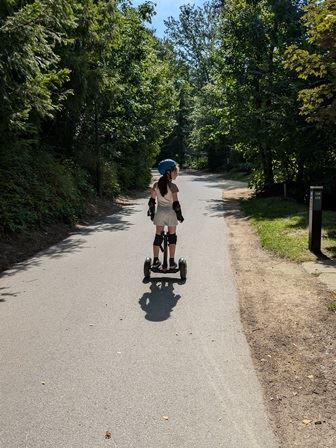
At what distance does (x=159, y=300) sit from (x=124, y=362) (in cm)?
208

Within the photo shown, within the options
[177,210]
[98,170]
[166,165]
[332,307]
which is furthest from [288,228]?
[98,170]

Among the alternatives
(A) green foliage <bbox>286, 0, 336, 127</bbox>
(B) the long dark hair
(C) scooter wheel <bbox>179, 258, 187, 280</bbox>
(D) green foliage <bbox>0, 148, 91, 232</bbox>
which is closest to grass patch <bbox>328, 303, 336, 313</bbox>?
(C) scooter wheel <bbox>179, 258, 187, 280</bbox>

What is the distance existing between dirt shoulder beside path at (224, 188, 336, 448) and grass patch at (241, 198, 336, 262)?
0.79m

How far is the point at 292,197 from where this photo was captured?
1952 centimetres

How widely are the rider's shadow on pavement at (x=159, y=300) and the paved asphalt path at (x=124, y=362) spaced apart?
0.02 m

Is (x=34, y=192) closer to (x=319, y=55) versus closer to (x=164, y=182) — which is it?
(x=164, y=182)

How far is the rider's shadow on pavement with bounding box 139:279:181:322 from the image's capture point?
5.98 meters

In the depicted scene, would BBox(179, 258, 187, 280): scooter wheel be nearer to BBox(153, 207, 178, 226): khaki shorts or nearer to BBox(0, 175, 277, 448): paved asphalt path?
BBox(0, 175, 277, 448): paved asphalt path

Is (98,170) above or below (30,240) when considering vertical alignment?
above

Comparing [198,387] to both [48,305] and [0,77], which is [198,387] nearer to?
[48,305]

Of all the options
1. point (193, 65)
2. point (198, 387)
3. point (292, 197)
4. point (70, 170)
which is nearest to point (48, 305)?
point (198, 387)

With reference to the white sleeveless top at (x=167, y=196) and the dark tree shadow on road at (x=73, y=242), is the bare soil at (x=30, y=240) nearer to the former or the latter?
the dark tree shadow on road at (x=73, y=242)

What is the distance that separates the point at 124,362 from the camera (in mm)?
4590

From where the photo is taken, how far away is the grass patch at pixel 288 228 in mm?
9594
